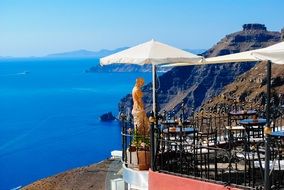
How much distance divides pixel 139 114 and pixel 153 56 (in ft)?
5.83

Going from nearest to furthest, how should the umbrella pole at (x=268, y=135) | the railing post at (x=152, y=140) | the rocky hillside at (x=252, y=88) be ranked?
the umbrella pole at (x=268, y=135)
the railing post at (x=152, y=140)
the rocky hillside at (x=252, y=88)

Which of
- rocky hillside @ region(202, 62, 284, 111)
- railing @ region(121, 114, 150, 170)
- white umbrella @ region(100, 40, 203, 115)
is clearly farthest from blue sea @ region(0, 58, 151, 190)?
white umbrella @ region(100, 40, 203, 115)

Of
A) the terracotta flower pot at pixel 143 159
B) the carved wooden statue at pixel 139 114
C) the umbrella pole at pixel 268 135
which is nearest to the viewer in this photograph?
the umbrella pole at pixel 268 135

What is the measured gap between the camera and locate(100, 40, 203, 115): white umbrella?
37.3 ft

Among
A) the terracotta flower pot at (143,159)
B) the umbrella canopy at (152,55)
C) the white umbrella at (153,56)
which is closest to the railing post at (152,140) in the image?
the white umbrella at (153,56)

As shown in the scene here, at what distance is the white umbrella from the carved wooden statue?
664 mm

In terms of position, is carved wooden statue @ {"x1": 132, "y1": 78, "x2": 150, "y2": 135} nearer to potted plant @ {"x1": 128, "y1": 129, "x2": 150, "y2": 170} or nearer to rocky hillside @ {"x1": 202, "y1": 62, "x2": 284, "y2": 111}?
potted plant @ {"x1": 128, "y1": 129, "x2": 150, "y2": 170}

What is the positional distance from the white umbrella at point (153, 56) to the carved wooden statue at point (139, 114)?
0.66 metres

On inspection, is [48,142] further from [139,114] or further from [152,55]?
[152,55]

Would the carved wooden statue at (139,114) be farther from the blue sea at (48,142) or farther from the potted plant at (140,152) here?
the blue sea at (48,142)

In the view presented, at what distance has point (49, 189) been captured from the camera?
27797mm

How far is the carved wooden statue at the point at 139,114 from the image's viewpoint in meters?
12.5

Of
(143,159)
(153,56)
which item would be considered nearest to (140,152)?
(143,159)

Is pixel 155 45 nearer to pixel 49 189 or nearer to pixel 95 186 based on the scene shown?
pixel 95 186
